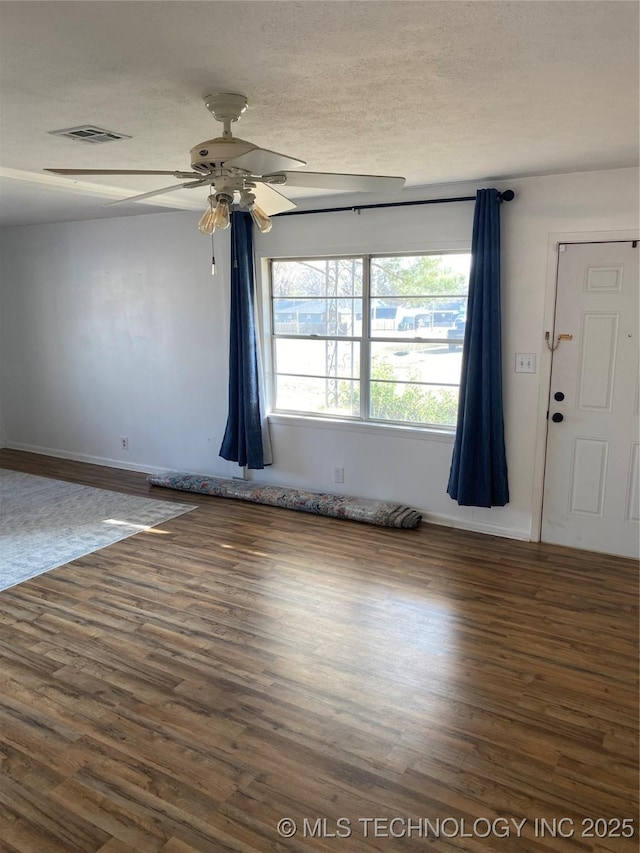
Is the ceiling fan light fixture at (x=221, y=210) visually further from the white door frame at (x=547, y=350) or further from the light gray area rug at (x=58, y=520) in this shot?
the light gray area rug at (x=58, y=520)

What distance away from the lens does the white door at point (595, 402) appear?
12.5 feet

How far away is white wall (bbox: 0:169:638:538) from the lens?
402 centimetres

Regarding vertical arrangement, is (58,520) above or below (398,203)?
below

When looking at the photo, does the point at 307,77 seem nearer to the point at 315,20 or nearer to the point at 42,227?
the point at 315,20

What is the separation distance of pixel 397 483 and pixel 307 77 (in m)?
3.19

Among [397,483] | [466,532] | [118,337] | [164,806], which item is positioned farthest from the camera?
[118,337]

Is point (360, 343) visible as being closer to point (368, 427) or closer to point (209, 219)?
point (368, 427)

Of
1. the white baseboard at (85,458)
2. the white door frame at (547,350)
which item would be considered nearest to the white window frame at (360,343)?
the white door frame at (547,350)

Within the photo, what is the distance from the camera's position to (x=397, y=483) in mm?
4758

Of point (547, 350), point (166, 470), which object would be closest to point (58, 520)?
point (166, 470)

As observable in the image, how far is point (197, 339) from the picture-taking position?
5543mm

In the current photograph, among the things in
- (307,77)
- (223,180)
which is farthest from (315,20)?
(223,180)

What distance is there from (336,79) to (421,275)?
243 centimetres

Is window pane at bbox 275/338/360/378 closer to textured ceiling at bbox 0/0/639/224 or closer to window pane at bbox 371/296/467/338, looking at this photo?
window pane at bbox 371/296/467/338
